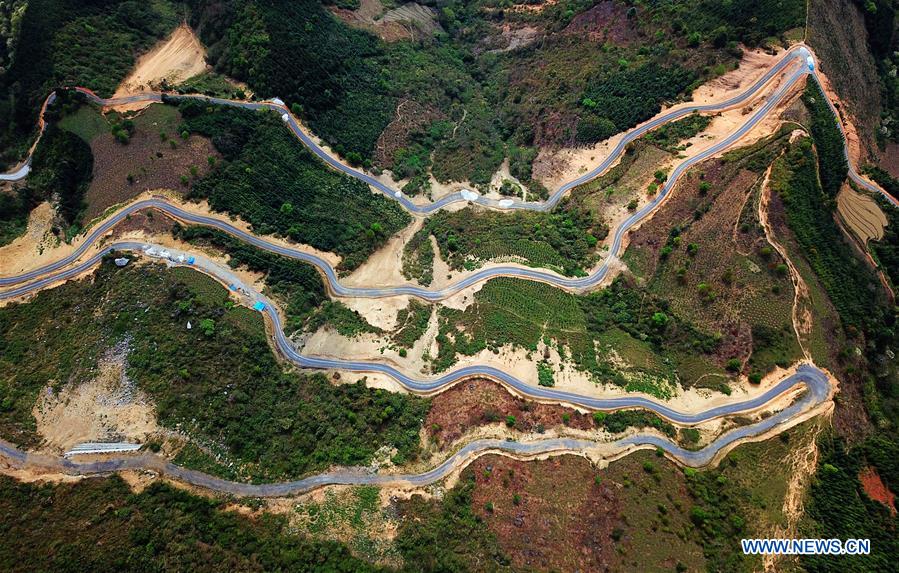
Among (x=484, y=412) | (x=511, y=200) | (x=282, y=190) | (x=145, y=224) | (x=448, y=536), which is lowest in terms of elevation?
(x=448, y=536)

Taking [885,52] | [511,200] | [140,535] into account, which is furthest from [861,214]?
[140,535]

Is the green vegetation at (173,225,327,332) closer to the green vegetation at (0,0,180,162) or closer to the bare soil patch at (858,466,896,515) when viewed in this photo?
the green vegetation at (0,0,180,162)

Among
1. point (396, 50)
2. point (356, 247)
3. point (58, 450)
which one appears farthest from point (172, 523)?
point (396, 50)

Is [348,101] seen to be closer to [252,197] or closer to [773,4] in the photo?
[252,197]

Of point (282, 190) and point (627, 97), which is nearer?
point (282, 190)

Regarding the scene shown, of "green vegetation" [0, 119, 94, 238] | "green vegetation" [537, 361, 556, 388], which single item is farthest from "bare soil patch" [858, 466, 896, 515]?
"green vegetation" [0, 119, 94, 238]

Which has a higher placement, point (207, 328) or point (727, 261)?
point (727, 261)

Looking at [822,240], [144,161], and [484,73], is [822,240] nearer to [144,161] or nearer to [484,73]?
[484,73]
